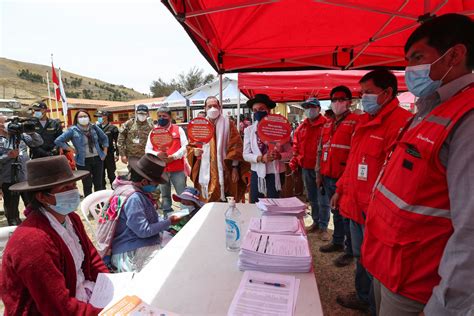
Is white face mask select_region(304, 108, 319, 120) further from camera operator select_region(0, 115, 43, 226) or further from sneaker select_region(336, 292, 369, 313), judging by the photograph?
camera operator select_region(0, 115, 43, 226)

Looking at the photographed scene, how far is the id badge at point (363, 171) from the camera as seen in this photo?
1883mm

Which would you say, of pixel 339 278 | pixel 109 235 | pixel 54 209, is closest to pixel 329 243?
pixel 339 278

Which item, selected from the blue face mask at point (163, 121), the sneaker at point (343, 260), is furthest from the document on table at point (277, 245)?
the blue face mask at point (163, 121)

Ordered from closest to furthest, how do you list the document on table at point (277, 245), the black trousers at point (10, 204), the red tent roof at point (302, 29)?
the document on table at point (277, 245)
the red tent roof at point (302, 29)
the black trousers at point (10, 204)

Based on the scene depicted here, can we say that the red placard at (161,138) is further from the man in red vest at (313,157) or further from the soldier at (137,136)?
the man in red vest at (313,157)

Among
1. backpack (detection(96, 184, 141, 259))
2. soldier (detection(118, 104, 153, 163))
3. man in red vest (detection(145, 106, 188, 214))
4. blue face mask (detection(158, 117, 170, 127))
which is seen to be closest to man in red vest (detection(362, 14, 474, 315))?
backpack (detection(96, 184, 141, 259))

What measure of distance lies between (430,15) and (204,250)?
2418mm

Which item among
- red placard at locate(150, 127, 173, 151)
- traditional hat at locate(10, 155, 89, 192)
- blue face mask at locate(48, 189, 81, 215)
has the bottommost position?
blue face mask at locate(48, 189, 81, 215)

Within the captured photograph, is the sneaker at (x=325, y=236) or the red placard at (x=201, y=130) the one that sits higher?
the red placard at (x=201, y=130)

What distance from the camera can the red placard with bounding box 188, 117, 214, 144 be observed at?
10.3ft

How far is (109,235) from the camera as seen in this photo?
2.05 m

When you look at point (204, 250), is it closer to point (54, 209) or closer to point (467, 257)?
point (54, 209)

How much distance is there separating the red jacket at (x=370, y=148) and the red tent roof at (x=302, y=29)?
0.86 m

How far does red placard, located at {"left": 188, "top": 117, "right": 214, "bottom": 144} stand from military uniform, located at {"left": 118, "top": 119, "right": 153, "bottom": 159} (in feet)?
6.90
